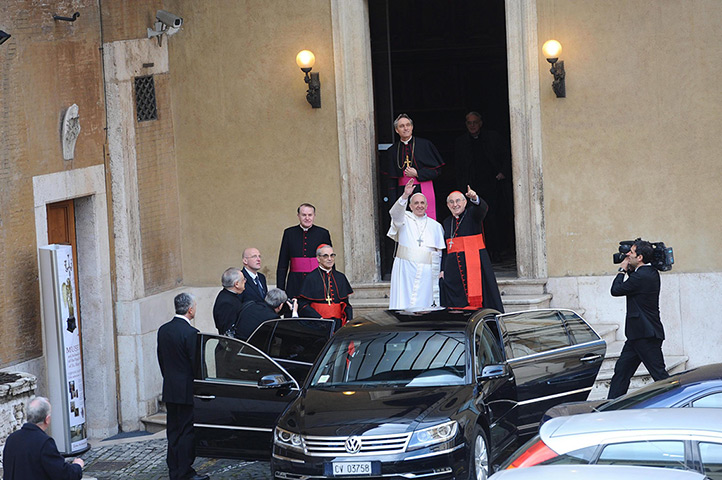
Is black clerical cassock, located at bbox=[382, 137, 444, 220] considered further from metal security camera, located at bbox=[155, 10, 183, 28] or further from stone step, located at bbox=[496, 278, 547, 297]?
metal security camera, located at bbox=[155, 10, 183, 28]

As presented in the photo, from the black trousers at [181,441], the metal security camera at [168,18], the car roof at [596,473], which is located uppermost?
the metal security camera at [168,18]

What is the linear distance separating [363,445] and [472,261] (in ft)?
15.3

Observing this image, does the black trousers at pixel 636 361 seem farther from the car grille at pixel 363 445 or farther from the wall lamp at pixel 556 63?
the car grille at pixel 363 445

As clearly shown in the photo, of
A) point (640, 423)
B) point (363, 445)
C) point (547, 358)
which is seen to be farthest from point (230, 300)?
point (640, 423)

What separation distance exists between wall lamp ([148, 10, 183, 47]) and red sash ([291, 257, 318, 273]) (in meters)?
3.42

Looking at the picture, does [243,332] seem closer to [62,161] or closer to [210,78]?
[62,161]

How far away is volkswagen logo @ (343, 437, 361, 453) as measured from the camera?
882cm

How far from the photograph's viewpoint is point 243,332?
1165 cm

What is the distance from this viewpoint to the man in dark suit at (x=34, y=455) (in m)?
7.94

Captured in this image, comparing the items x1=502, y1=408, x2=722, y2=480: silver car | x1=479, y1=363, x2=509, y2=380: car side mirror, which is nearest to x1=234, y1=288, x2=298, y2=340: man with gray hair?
x1=479, y1=363, x2=509, y2=380: car side mirror

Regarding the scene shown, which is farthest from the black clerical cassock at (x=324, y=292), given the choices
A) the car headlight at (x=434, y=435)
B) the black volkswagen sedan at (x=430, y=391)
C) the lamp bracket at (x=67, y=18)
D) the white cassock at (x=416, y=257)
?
the lamp bracket at (x=67, y=18)

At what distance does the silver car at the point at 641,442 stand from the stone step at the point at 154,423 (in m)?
7.72

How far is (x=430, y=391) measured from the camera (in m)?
9.42

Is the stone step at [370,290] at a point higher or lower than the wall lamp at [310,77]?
lower
